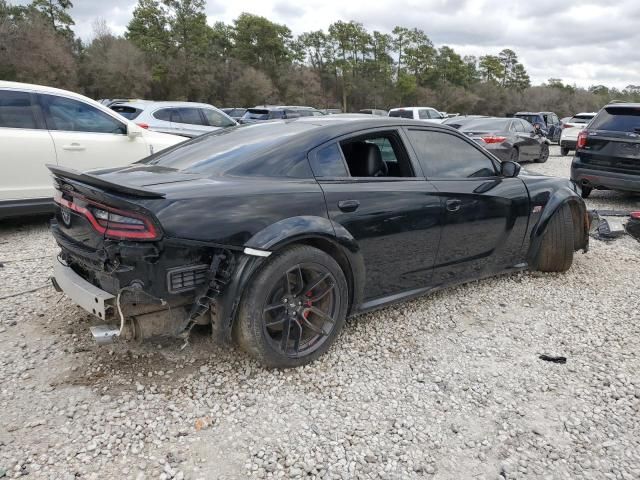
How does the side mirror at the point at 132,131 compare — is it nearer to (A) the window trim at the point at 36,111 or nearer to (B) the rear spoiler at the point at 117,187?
(A) the window trim at the point at 36,111

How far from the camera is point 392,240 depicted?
3342 mm

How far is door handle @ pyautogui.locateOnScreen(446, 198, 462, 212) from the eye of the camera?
365 centimetres

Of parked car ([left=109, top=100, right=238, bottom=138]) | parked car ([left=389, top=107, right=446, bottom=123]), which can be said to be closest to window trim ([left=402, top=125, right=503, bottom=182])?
parked car ([left=109, top=100, right=238, bottom=138])

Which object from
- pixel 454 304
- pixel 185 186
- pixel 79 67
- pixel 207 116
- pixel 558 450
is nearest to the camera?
pixel 558 450

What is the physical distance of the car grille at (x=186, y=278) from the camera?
254 cm

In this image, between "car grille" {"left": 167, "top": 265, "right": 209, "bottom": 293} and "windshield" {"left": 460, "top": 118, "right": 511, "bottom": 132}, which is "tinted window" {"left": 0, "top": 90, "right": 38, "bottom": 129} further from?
"windshield" {"left": 460, "top": 118, "right": 511, "bottom": 132}

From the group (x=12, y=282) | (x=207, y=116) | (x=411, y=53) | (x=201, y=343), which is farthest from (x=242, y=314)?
(x=411, y=53)

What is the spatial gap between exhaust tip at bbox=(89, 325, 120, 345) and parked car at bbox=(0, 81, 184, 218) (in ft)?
12.1

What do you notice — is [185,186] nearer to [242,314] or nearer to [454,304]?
[242,314]

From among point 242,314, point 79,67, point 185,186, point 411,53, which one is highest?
point 411,53

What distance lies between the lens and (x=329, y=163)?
10.5 feet

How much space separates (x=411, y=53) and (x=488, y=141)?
56.4m

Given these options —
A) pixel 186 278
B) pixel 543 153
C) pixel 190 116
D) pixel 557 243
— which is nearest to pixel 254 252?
pixel 186 278

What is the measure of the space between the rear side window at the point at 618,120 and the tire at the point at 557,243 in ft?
12.7
